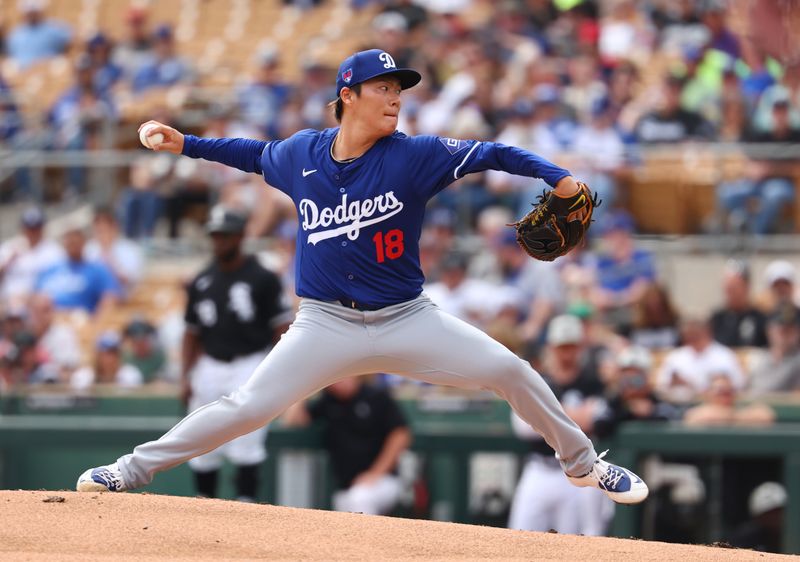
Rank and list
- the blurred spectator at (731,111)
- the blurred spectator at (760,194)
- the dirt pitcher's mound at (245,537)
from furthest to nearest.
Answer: the blurred spectator at (731,111) → the blurred spectator at (760,194) → the dirt pitcher's mound at (245,537)

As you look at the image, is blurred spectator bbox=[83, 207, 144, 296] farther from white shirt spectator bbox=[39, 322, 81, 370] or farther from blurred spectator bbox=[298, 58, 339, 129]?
blurred spectator bbox=[298, 58, 339, 129]

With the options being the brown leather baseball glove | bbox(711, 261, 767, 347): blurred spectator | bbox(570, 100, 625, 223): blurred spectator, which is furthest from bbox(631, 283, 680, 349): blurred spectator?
the brown leather baseball glove

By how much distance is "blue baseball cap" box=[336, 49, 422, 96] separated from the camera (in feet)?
19.0

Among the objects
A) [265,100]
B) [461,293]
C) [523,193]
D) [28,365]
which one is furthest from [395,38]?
[28,365]

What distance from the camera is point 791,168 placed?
1097 centimetres

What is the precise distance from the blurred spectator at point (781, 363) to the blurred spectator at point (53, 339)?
5225 mm

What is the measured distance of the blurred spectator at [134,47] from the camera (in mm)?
15418

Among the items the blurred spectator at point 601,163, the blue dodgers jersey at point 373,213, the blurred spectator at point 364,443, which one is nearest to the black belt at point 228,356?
the blurred spectator at point 364,443

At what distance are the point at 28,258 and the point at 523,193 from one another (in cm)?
427

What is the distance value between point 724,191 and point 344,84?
584cm

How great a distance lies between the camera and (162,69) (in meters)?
15.2

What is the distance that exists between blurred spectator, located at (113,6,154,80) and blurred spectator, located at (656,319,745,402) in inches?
301

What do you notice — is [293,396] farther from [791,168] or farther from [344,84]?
[791,168]

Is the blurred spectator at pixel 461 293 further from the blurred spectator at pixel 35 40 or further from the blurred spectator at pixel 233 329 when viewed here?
the blurred spectator at pixel 35 40
